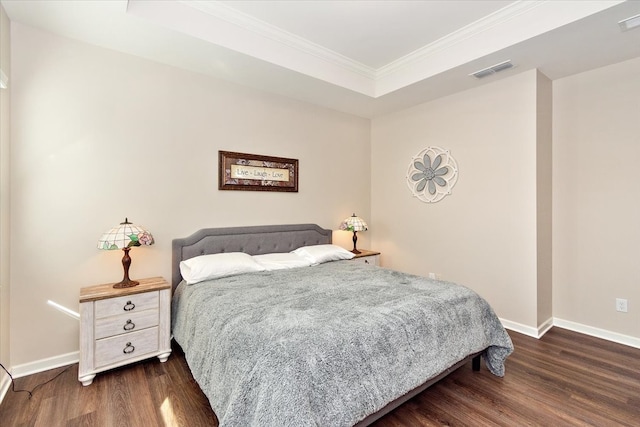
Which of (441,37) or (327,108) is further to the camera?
(327,108)

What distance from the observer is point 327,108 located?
4.17 m

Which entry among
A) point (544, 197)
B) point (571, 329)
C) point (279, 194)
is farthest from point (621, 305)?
point (279, 194)

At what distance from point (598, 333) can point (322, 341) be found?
127 inches

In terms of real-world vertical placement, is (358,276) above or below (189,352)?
above

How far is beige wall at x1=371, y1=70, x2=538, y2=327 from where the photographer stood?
3.09m

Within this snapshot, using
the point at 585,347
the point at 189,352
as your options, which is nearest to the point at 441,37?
the point at 585,347

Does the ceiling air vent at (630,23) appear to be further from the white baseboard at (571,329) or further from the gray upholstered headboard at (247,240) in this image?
the gray upholstered headboard at (247,240)

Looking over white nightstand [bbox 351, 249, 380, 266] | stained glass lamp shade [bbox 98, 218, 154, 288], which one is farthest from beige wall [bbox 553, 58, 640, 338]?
stained glass lamp shade [bbox 98, 218, 154, 288]

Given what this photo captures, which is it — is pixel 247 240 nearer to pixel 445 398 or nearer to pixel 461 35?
pixel 445 398

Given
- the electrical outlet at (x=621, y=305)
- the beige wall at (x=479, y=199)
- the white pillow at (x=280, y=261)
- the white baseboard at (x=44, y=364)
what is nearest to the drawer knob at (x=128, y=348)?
the white baseboard at (x=44, y=364)

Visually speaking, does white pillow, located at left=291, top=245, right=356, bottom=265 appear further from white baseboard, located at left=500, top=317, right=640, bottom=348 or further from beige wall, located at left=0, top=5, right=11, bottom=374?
beige wall, located at left=0, top=5, right=11, bottom=374

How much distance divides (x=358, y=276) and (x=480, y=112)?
2.37 metres

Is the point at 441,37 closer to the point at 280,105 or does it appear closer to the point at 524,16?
the point at 524,16

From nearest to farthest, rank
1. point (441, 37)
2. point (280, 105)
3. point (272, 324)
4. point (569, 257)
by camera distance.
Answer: point (272, 324), point (441, 37), point (569, 257), point (280, 105)
